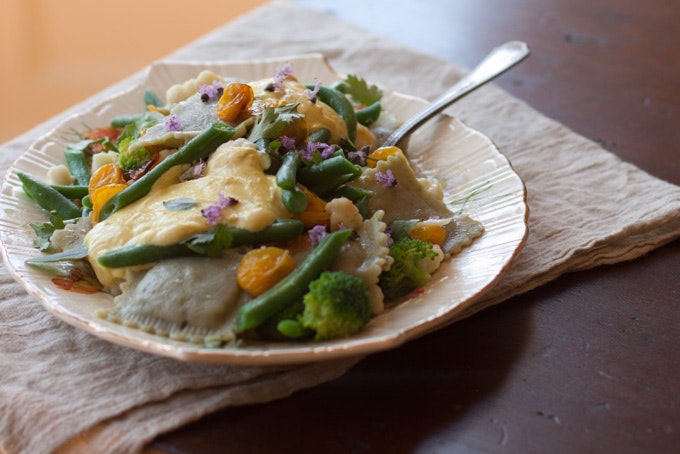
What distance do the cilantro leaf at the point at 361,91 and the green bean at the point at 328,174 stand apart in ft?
4.00

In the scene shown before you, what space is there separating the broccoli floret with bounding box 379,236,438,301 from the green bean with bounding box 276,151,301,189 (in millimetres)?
485

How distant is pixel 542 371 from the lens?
9.46ft

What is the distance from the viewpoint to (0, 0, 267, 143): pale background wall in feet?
30.6

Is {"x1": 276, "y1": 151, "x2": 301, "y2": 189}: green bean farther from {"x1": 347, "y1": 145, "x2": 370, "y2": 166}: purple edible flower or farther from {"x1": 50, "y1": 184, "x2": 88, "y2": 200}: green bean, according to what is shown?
{"x1": 50, "y1": 184, "x2": 88, "y2": 200}: green bean

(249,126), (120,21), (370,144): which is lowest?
(120,21)

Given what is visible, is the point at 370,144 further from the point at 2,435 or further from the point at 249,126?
the point at 2,435

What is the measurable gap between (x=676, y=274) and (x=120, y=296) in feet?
7.77

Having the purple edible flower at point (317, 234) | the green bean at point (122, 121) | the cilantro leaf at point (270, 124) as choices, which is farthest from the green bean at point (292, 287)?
the green bean at point (122, 121)

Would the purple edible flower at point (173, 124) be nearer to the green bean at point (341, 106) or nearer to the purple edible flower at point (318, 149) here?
the purple edible flower at point (318, 149)

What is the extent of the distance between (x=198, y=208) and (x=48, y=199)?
98 cm

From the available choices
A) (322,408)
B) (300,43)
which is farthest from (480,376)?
(300,43)

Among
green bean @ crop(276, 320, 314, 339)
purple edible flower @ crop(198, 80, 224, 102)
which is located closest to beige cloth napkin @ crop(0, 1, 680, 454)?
green bean @ crop(276, 320, 314, 339)

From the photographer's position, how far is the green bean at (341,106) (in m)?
3.85

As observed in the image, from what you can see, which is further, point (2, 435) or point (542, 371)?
point (542, 371)
